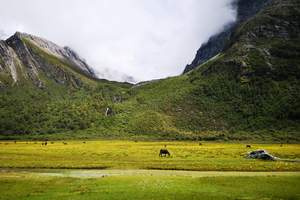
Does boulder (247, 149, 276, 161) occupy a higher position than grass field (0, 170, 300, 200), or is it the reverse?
boulder (247, 149, 276, 161)

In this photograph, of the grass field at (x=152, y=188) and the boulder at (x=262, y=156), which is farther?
the boulder at (x=262, y=156)

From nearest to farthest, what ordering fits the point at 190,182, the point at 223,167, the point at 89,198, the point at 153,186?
the point at 89,198 → the point at 153,186 → the point at 190,182 → the point at 223,167

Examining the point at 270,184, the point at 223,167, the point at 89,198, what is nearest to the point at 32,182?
the point at 89,198

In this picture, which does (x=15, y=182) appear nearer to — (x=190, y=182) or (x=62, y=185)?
(x=62, y=185)

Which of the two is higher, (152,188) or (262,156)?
(262,156)

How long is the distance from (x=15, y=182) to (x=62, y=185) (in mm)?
6508

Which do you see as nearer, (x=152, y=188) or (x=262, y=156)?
(x=152, y=188)

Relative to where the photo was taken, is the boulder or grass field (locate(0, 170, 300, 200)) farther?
the boulder

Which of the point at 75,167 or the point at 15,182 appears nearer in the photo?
the point at 15,182

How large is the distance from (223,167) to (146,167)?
1272 centimetres

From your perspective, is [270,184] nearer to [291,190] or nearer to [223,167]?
[291,190]

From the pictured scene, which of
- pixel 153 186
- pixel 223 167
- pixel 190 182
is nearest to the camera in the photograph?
pixel 153 186

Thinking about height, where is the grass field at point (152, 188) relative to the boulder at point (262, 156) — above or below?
below

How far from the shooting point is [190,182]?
44.5 m
